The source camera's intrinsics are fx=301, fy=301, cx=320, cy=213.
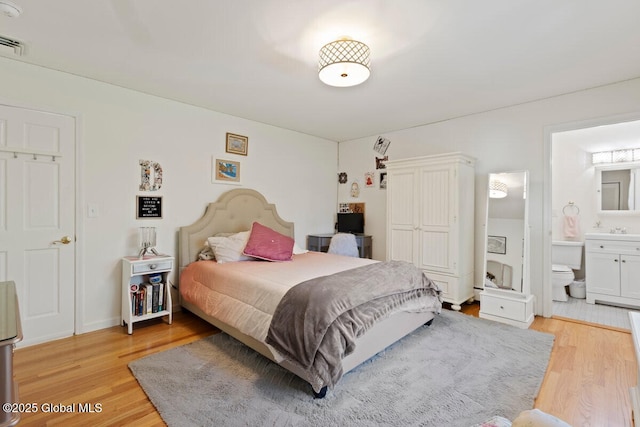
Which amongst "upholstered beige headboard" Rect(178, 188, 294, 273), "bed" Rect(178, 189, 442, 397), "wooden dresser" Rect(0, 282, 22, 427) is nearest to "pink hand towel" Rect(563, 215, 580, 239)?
"bed" Rect(178, 189, 442, 397)

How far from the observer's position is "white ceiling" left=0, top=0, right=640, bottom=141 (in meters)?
1.89

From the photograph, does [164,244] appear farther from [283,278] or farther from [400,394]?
[400,394]

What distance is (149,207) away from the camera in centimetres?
329

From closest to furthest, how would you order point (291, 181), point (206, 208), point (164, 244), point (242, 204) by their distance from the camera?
point (164, 244), point (206, 208), point (242, 204), point (291, 181)

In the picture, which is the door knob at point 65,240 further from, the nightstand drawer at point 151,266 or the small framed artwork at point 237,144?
the small framed artwork at point 237,144

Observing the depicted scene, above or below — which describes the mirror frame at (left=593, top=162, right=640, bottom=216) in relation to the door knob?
above

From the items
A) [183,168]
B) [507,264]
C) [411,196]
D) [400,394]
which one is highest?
[183,168]

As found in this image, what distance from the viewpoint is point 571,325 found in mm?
3152

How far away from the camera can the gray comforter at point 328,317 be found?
1858mm

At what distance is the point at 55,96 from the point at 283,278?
2663mm

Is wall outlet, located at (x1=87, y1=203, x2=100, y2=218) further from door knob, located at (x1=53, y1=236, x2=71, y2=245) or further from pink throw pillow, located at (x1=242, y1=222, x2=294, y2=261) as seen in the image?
pink throw pillow, located at (x1=242, y1=222, x2=294, y2=261)

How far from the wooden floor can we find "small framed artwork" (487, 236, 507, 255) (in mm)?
890

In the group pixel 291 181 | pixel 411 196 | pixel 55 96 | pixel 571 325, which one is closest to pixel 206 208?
pixel 291 181

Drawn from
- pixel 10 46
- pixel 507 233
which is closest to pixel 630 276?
pixel 507 233
